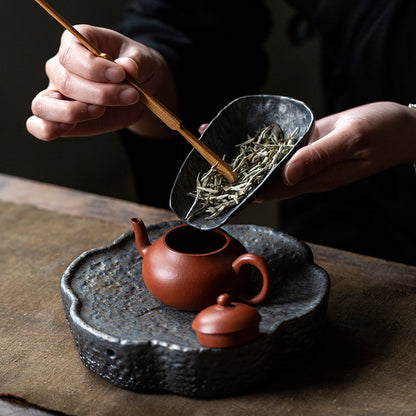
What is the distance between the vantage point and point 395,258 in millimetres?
1578

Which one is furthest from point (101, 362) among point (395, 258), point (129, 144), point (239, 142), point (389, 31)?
point (389, 31)

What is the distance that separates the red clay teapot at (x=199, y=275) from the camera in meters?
0.90

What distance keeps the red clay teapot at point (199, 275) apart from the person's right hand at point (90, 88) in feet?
0.94

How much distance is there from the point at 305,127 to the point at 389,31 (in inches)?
24.8

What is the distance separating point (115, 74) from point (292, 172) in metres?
0.33

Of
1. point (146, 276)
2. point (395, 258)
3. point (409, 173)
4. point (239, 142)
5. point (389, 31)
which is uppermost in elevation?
point (389, 31)

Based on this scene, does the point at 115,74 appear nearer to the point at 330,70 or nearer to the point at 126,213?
the point at 126,213

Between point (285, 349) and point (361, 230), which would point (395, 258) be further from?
point (285, 349)

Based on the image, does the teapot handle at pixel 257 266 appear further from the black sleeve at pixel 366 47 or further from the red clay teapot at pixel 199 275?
the black sleeve at pixel 366 47

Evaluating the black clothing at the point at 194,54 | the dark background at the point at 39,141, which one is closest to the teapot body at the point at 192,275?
the black clothing at the point at 194,54

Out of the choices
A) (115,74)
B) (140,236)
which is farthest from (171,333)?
(115,74)

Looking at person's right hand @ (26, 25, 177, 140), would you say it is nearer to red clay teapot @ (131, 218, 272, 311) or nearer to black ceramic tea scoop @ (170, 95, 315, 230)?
black ceramic tea scoop @ (170, 95, 315, 230)

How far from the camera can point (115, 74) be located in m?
0.99

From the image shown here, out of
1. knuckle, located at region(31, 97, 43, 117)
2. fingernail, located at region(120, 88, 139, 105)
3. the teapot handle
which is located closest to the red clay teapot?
the teapot handle
